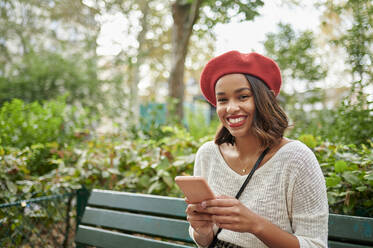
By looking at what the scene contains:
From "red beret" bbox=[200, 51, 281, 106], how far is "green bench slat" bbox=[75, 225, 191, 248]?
1168mm

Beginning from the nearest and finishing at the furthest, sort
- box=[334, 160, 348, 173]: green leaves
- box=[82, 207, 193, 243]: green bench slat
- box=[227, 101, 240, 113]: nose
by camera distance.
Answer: box=[227, 101, 240, 113]: nose, box=[334, 160, 348, 173]: green leaves, box=[82, 207, 193, 243]: green bench slat

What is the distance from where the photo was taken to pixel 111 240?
2.41 m

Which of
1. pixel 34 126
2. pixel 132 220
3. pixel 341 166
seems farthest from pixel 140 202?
pixel 34 126

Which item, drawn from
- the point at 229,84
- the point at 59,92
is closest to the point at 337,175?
the point at 229,84

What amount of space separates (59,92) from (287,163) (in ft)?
24.2

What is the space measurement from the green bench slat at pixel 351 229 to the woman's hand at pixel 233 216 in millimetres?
585

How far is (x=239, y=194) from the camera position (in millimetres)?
1726

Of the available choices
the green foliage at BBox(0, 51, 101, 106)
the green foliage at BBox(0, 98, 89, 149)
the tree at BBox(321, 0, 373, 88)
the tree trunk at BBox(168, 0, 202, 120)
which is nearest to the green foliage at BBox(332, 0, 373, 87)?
the tree at BBox(321, 0, 373, 88)

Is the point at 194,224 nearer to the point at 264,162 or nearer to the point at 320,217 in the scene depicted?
the point at 264,162

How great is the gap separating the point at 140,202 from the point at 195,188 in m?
1.03

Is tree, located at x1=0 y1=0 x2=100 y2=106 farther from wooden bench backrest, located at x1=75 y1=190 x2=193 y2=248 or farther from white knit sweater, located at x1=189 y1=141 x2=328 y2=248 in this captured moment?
white knit sweater, located at x1=189 y1=141 x2=328 y2=248

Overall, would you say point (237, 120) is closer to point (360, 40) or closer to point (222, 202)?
point (222, 202)

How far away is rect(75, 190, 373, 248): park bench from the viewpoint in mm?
2205

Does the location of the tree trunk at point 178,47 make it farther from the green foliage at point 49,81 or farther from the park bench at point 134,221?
the park bench at point 134,221
